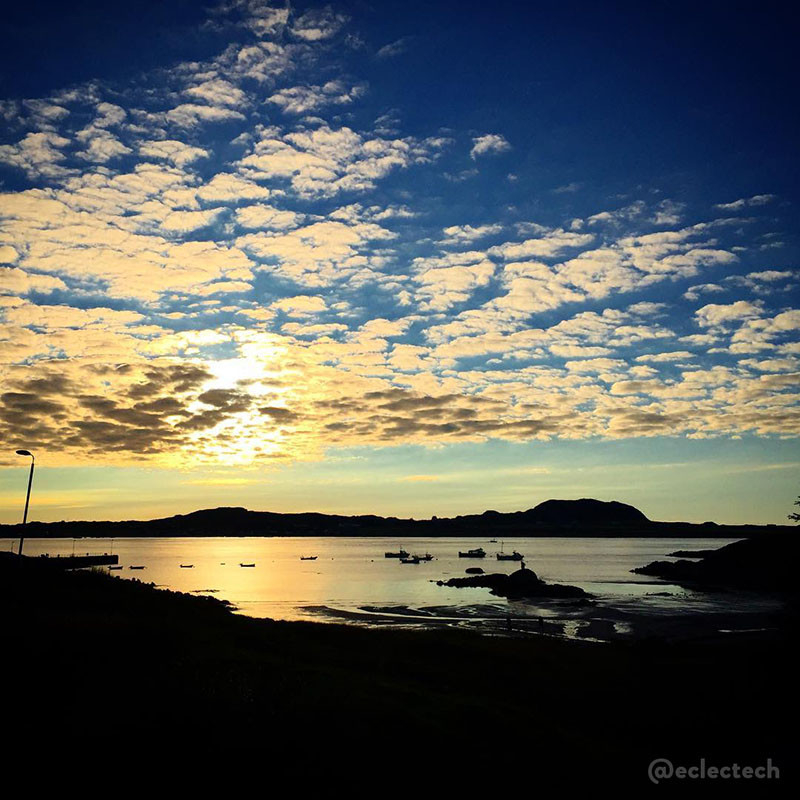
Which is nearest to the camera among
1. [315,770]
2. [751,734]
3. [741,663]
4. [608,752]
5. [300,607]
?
[315,770]

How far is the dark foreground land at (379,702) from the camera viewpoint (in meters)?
15.7

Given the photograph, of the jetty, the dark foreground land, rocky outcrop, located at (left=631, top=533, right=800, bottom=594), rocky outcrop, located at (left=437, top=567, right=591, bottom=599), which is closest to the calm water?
rocky outcrop, located at (left=437, top=567, right=591, bottom=599)

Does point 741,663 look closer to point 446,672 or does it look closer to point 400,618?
point 446,672

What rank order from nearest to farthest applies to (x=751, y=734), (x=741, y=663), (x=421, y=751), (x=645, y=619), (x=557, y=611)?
Result: (x=421, y=751) → (x=751, y=734) → (x=741, y=663) → (x=645, y=619) → (x=557, y=611)

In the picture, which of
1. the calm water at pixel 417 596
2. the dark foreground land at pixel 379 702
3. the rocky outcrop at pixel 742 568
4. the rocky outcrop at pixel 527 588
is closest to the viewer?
the dark foreground land at pixel 379 702

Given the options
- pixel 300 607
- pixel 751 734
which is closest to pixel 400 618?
pixel 300 607

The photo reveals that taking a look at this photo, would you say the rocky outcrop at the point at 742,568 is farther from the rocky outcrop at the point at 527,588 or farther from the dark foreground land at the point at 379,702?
the dark foreground land at the point at 379,702

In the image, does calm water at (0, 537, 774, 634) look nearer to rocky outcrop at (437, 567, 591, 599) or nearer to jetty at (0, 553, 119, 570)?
rocky outcrop at (437, 567, 591, 599)

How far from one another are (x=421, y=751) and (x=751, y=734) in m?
14.1

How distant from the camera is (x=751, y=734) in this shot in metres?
22.7

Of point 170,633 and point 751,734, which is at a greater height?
point 170,633

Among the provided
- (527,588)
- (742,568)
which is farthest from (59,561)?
(742,568)

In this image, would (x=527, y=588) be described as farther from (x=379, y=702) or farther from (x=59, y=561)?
(x=379, y=702)

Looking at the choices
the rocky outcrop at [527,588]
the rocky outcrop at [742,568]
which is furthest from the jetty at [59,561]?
the rocky outcrop at [742,568]
